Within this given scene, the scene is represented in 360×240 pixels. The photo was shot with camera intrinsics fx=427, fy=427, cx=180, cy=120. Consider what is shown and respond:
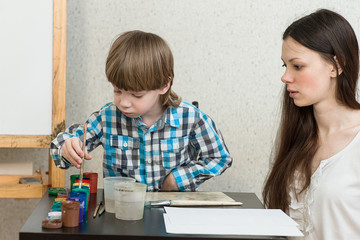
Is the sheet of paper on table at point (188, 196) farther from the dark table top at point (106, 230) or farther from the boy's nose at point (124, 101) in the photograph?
the boy's nose at point (124, 101)

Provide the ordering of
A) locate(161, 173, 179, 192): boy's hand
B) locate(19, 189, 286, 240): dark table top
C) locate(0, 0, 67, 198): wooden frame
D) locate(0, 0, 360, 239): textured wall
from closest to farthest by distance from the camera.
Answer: locate(19, 189, 286, 240): dark table top → locate(161, 173, 179, 192): boy's hand → locate(0, 0, 67, 198): wooden frame → locate(0, 0, 360, 239): textured wall

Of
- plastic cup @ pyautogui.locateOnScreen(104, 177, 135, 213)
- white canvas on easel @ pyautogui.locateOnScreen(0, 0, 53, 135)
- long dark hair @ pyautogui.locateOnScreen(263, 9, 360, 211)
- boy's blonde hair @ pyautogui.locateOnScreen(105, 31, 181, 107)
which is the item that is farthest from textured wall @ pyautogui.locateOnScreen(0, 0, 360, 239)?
plastic cup @ pyautogui.locateOnScreen(104, 177, 135, 213)

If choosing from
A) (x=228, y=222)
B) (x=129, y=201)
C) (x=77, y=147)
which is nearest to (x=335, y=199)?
(x=228, y=222)

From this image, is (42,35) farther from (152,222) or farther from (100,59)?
(152,222)

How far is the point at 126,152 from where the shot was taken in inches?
51.6

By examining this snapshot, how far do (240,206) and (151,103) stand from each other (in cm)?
39

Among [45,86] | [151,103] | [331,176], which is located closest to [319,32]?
[331,176]

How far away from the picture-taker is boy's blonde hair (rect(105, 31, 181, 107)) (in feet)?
3.77

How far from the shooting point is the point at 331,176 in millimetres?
1206

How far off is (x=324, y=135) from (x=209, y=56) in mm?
699

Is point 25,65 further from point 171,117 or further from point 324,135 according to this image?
point 324,135

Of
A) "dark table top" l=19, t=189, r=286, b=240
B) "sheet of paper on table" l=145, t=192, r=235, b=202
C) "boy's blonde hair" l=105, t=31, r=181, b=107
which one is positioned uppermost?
"boy's blonde hair" l=105, t=31, r=181, b=107

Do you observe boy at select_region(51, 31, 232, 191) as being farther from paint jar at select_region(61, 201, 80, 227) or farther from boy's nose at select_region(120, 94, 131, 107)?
paint jar at select_region(61, 201, 80, 227)

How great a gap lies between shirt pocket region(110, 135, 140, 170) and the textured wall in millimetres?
566
